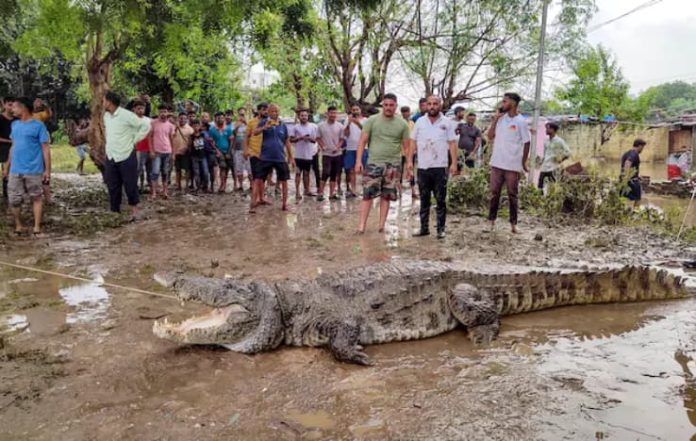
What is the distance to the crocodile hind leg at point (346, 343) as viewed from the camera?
3.61m

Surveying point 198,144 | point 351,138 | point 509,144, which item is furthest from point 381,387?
point 198,144

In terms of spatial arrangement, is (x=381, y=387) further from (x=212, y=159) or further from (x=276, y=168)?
(x=212, y=159)

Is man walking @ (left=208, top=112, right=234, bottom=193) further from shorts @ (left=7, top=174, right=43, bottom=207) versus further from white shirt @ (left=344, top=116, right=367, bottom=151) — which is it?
shorts @ (left=7, top=174, right=43, bottom=207)

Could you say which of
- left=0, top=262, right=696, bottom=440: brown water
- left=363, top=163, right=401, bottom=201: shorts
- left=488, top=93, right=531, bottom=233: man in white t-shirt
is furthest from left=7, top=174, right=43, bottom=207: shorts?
left=488, top=93, right=531, bottom=233: man in white t-shirt

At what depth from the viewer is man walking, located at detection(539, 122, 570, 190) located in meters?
9.95

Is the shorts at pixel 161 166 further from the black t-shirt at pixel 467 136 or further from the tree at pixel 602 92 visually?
the tree at pixel 602 92

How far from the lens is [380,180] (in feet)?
23.7

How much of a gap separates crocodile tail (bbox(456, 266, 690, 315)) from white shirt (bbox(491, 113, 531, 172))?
2.62 m

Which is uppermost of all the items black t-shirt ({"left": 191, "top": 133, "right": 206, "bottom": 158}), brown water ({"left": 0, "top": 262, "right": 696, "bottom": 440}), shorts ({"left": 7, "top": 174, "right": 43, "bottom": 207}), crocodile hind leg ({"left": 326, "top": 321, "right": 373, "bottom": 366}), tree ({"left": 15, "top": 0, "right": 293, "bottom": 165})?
tree ({"left": 15, "top": 0, "right": 293, "bottom": 165})

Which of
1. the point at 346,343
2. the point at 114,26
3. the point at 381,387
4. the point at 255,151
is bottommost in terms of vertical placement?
the point at 381,387

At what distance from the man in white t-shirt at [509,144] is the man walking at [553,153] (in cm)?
297

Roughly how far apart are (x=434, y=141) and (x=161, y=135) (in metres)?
6.00

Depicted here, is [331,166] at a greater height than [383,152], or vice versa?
[383,152]

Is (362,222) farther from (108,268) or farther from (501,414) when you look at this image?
(501,414)
